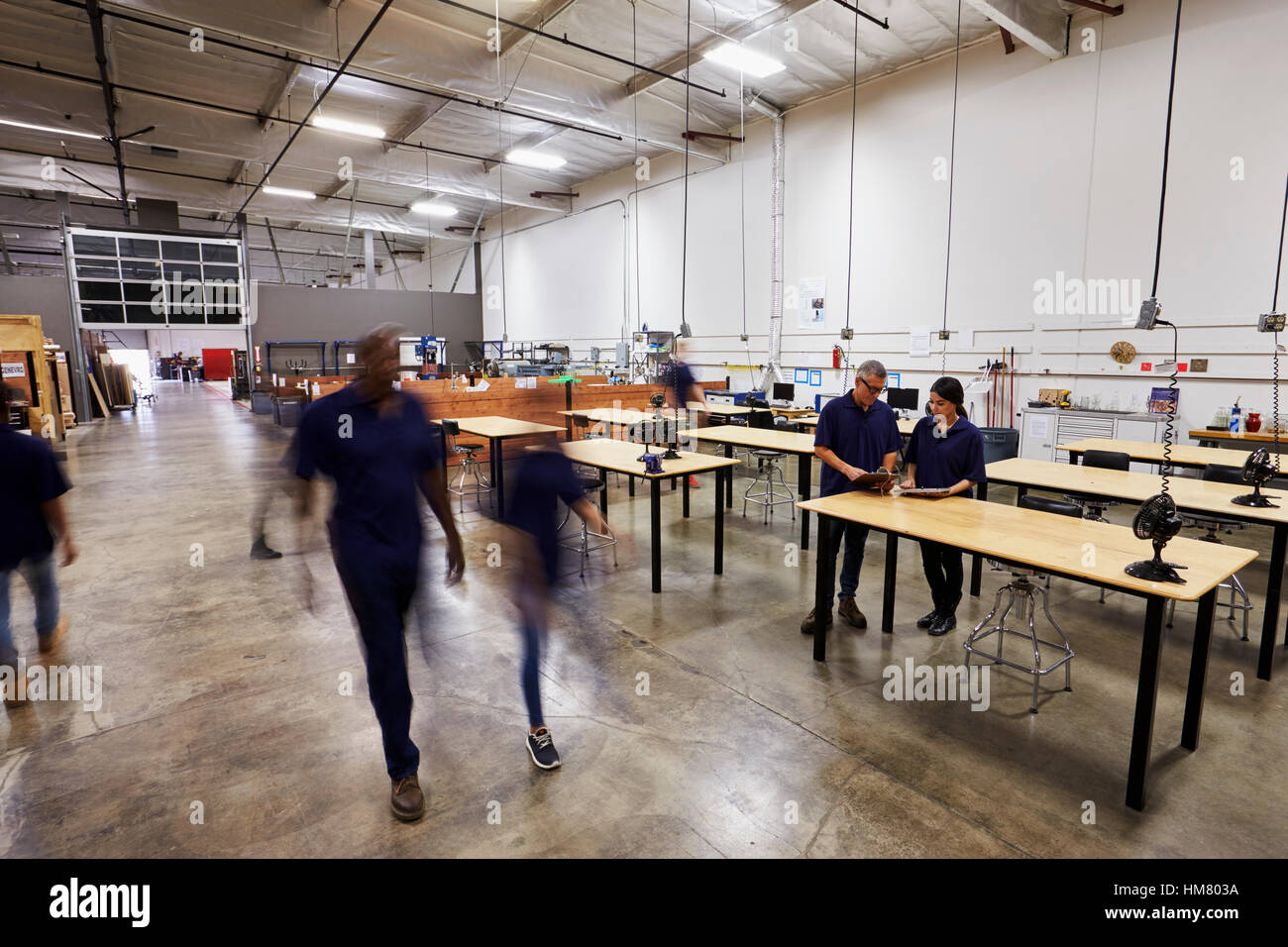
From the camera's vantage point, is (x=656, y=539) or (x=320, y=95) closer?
Result: (x=656, y=539)

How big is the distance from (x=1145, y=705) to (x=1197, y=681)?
58 centimetres

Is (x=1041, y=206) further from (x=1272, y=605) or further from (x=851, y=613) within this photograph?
(x=851, y=613)

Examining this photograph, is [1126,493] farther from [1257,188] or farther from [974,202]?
[974,202]

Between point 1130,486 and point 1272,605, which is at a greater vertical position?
point 1130,486

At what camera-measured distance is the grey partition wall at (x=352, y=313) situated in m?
15.2

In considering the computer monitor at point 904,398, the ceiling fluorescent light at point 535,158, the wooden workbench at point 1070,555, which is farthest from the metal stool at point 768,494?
the ceiling fluorescent light at point 535,158

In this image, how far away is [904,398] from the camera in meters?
8.06

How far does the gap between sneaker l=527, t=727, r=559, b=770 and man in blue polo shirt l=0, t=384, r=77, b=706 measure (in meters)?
2.17

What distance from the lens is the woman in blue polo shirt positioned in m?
3.63

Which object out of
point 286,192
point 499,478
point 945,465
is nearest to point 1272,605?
point 945,465

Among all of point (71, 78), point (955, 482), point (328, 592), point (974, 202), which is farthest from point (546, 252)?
point (955, 482)

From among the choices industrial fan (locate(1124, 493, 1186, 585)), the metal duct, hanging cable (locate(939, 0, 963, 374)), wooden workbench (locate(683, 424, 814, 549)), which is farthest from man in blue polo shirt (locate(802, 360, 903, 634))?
the metal duct

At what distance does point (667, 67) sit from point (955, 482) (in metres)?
7.02

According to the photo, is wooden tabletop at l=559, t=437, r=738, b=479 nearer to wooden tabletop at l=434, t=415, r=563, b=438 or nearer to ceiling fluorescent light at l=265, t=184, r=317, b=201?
wooden tabletop at l=434, t=415, r=563, b=438
